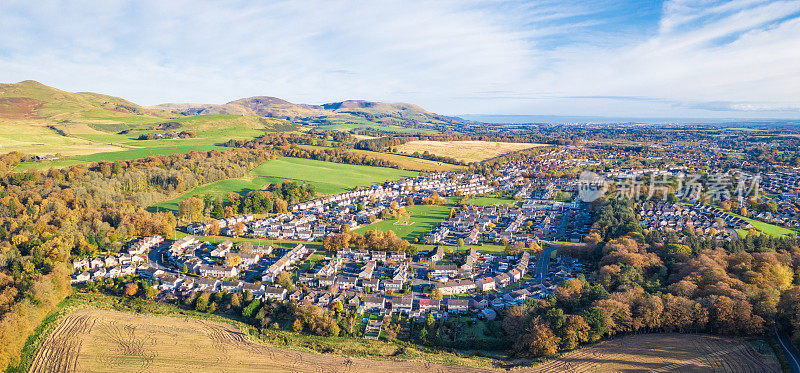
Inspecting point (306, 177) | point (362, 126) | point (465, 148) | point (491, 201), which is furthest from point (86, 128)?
point (362, 126)

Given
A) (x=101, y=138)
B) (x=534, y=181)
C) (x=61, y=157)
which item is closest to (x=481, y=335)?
(x=534, y=181)

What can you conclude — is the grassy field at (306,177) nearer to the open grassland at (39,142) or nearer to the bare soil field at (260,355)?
Result: the bare soil field at (260,355)

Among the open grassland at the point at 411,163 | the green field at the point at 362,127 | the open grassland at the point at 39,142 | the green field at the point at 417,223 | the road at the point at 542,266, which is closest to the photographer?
the road at the point at 542,266

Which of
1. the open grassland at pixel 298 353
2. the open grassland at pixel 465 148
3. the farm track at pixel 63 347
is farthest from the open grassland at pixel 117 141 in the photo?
the open grassland at pixel 298 353

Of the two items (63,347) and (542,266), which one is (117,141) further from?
(542,266)

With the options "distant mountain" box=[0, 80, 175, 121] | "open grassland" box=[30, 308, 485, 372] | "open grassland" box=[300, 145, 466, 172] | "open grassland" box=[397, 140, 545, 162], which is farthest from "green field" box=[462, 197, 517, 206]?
"distant mountain" box=[0, 80, 175, 121]

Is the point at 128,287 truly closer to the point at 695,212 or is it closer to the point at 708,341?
the point at 708,341

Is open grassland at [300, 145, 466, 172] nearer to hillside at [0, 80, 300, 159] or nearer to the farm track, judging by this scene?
hillside at [0, 80, 300, 159]
